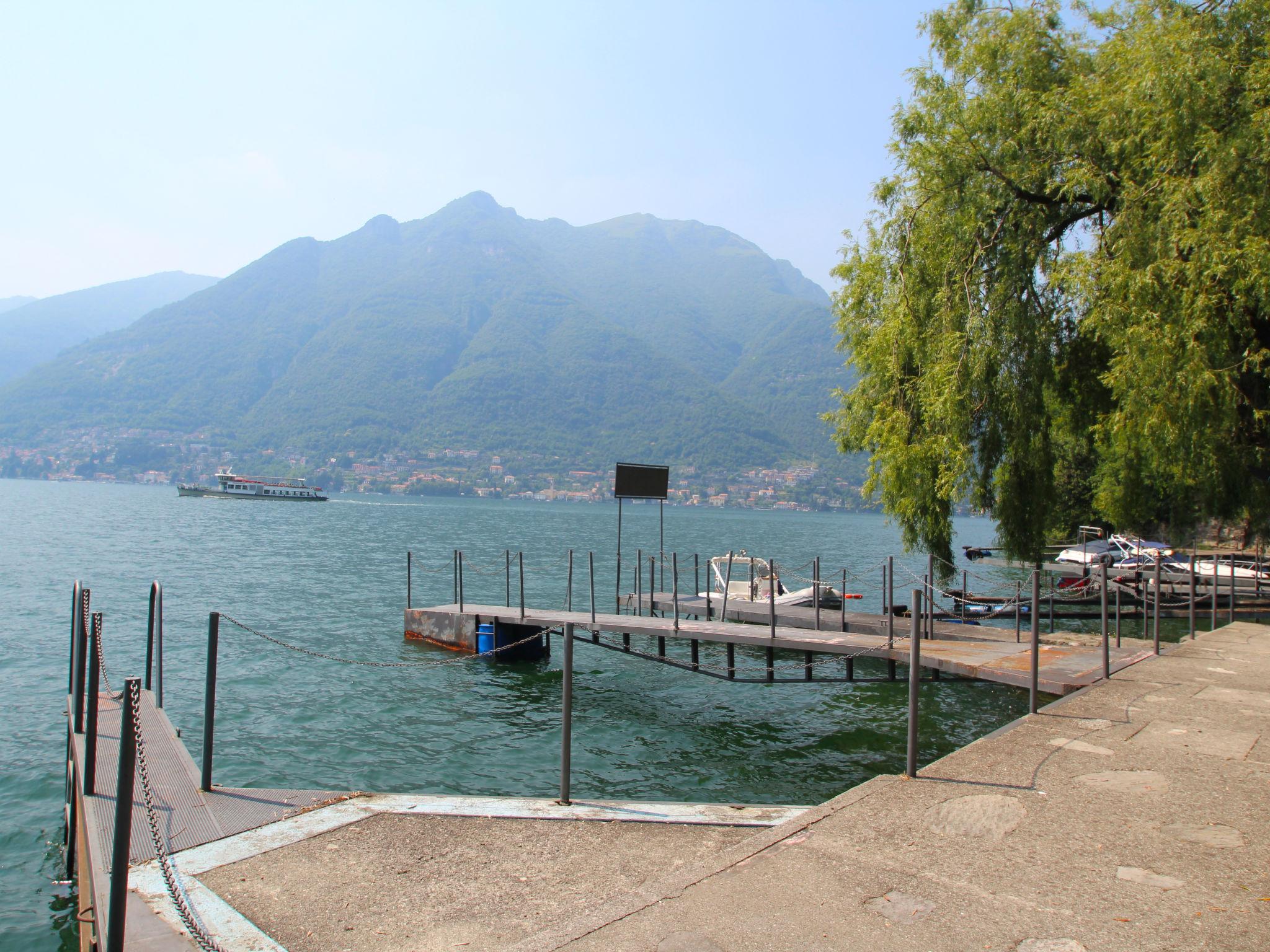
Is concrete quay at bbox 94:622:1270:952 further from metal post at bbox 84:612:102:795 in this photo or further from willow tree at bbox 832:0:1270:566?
willow tree at bbox 832:0:1270:566

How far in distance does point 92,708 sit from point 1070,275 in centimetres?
1326

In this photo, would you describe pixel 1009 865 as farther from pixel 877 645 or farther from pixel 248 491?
pixel 248 491

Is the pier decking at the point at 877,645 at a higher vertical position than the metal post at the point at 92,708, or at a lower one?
lower

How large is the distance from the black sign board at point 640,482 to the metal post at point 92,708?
12.1 metres

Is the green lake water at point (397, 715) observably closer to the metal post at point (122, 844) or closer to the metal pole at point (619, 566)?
the metal pole at point (619, 566)

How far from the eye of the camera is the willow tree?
11805mm

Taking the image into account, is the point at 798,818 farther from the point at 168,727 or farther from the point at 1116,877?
the point at 168,727

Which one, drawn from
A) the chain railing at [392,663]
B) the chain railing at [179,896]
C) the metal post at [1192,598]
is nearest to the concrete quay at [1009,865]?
the chain railing at [179,896]

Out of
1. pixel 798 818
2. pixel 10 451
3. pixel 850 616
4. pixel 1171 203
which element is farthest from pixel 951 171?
pixel 10 451

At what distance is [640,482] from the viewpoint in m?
18.9

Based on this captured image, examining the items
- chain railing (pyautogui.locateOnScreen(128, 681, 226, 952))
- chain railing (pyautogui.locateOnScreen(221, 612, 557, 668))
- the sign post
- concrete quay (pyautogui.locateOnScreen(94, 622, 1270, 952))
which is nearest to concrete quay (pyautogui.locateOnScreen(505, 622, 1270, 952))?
concrete quay (pyautogui.locateOnScreen(94, 622, 1270, 952))

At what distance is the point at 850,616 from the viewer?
18.9 metres

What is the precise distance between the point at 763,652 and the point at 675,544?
47701 millimetres

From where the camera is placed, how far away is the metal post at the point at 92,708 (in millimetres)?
5707
